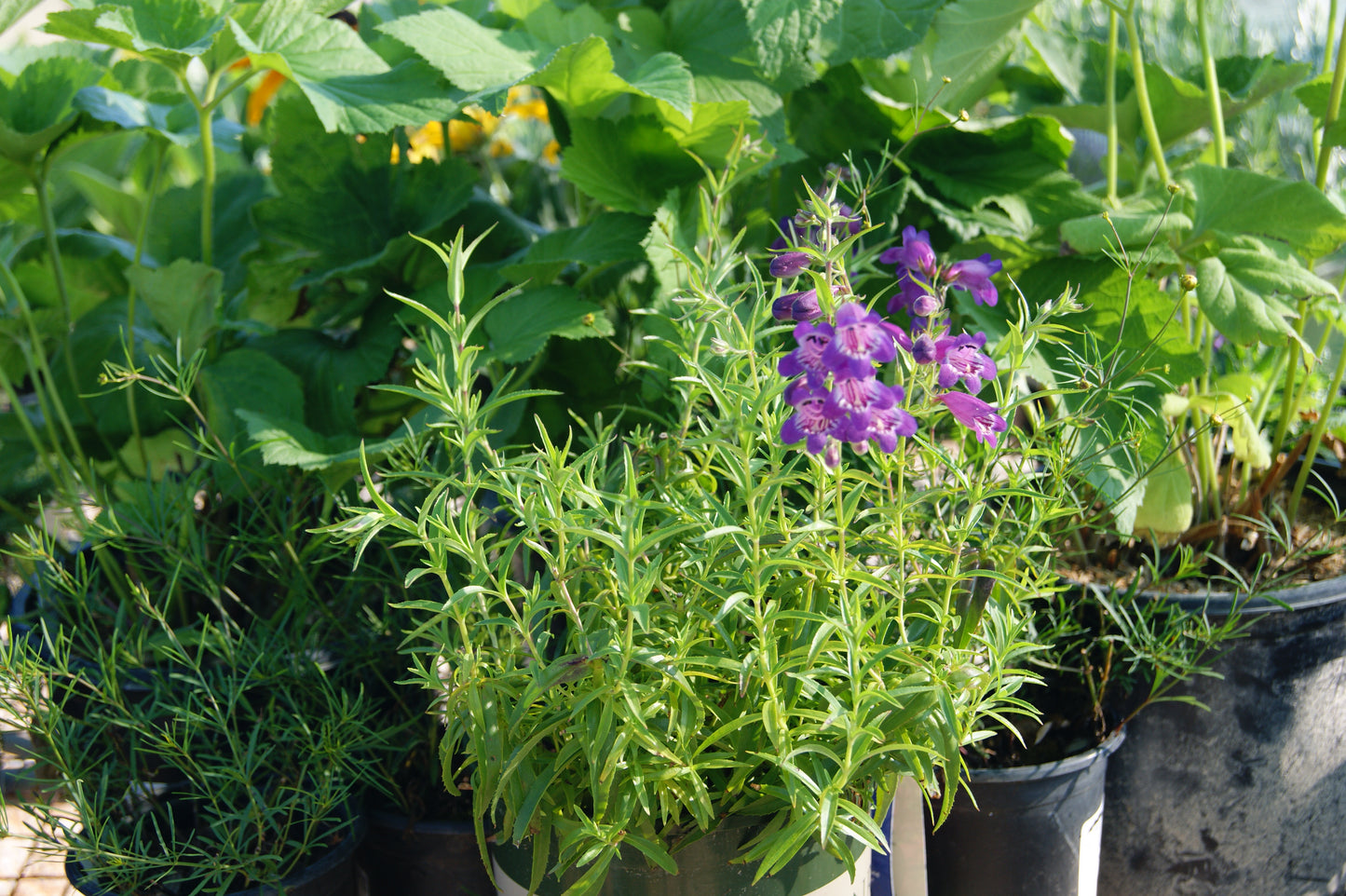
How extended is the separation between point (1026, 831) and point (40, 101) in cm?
139

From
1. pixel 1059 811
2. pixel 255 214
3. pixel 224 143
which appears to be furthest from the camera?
pixel 224 143

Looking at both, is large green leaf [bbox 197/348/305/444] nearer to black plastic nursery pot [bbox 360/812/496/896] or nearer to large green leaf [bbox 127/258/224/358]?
large green leaf [bbox 127/258/224/358]

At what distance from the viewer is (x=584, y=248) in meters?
1.19

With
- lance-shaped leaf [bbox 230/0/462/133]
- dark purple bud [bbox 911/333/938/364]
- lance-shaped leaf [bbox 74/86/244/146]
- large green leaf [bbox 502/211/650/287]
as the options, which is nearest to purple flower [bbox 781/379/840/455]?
dark purple bud [bbox 911/333/938/364]

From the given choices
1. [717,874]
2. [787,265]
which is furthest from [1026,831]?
[787,265]

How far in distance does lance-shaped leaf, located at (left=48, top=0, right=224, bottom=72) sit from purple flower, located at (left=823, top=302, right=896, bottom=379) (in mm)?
852

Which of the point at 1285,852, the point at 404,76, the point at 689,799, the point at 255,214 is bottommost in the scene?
the point at 1285,852

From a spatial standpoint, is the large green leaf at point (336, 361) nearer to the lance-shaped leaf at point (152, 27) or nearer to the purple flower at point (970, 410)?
the lance-shaped leaf at point (152, 27)

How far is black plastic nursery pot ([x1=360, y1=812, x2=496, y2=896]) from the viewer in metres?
1.01

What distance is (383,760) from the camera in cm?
108

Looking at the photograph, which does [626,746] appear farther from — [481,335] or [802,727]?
[481,335]

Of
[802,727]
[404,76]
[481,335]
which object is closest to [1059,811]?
[802,727]

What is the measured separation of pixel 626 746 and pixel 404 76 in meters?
0.90

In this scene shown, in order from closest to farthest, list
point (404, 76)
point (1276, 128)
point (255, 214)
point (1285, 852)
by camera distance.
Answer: point (1285, 852) < point (404, 76) < point (255, 214) < point (1276, 128)
